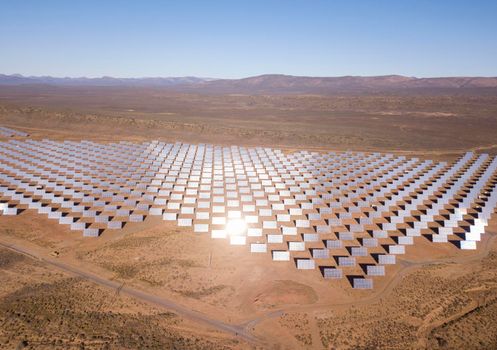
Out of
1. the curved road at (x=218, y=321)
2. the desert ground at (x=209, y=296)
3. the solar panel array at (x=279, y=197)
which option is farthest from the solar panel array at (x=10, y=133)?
the curved road at (x=218, y=321)

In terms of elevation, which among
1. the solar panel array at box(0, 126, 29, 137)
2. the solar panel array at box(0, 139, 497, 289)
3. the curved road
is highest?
the solar panel array at box(0, 126, 29, 137)

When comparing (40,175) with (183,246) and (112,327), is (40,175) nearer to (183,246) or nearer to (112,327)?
(183,246)

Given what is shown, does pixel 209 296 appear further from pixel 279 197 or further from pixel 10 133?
pixel 10 133

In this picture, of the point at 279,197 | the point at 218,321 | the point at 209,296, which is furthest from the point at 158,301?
the point at 279,197

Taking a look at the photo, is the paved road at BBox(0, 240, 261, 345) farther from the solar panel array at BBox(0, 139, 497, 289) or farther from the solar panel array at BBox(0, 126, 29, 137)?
the solar panel array at BBox(0, 126, 29, 137)

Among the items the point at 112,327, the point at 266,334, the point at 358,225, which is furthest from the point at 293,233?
the point at 112,327

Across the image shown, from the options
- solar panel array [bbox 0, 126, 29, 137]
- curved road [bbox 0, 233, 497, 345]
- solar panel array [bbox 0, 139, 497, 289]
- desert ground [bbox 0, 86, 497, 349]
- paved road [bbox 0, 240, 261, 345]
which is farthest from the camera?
solar panel array [bbox 0, 126, 29, 137]

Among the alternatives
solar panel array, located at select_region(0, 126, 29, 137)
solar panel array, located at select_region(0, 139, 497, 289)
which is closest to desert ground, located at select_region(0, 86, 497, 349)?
solar panel array, located at select_region(0, 139, 497, 289)

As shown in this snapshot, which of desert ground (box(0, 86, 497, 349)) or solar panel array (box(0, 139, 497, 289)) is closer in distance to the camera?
desert ground (box(0, 86, 497, 349))
